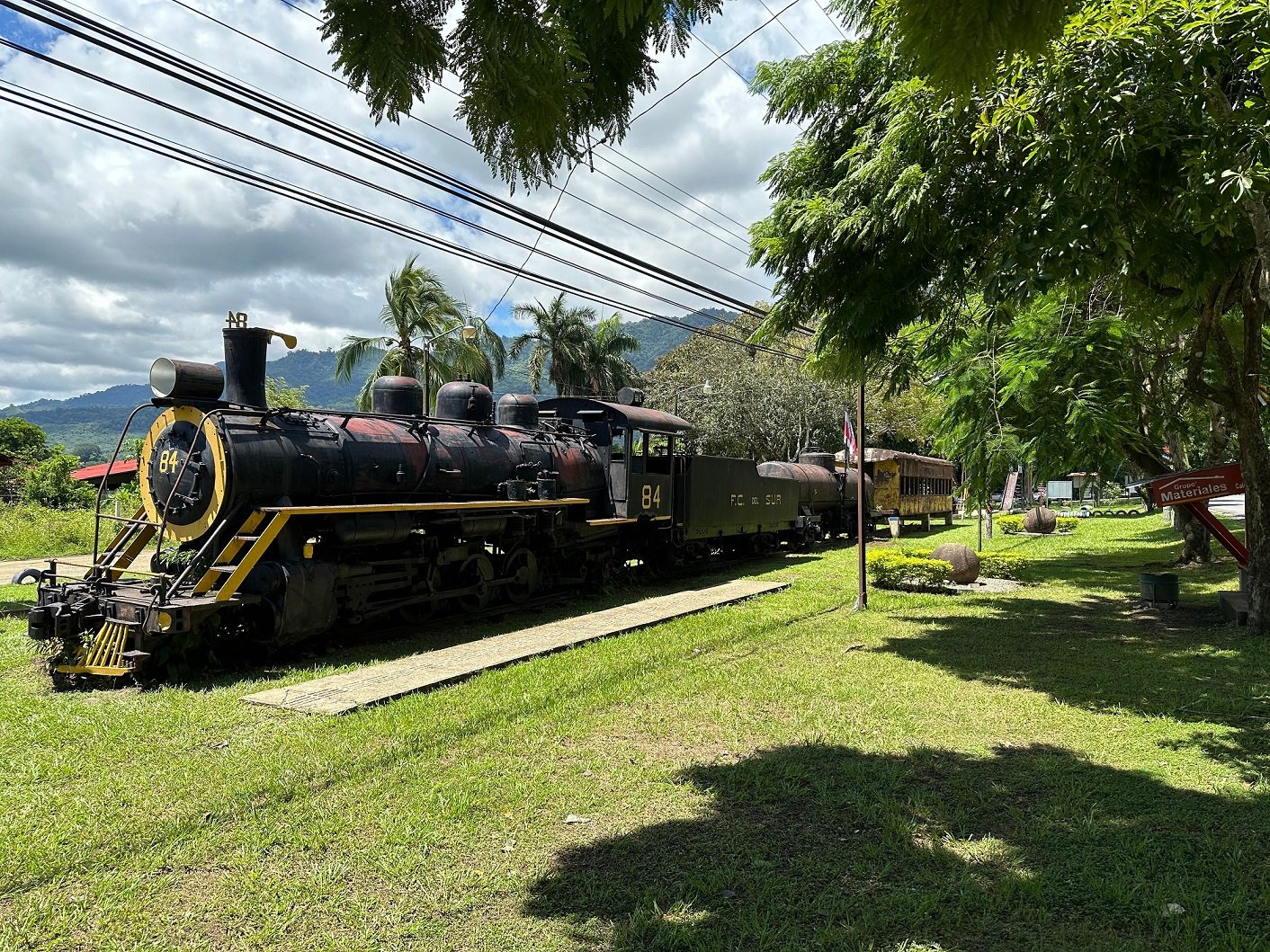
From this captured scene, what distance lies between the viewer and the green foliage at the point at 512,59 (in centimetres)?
233

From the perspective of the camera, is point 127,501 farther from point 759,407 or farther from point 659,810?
point 659,810

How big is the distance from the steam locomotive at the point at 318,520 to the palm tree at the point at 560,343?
20683mm

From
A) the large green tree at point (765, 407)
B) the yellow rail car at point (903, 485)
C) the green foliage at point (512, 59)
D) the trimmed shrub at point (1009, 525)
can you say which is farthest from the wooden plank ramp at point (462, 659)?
the large green tree at point (765, 407)

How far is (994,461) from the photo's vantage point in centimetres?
→ 1137

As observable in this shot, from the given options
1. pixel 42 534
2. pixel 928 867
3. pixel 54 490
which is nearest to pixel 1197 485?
pixel 928 867

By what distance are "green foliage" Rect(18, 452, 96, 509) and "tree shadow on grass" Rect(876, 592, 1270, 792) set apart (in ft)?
91.8

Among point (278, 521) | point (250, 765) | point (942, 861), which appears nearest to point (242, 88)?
point (278, 521)

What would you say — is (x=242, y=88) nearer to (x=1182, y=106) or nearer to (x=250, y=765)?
(x=250, y=765)

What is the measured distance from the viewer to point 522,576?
12.0 m

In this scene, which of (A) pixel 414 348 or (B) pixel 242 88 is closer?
(B) pixel 242 88

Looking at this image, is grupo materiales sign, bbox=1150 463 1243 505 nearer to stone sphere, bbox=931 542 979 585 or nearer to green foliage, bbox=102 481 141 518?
stone sphere, bbox=931 542 979 585

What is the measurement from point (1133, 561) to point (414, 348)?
2165 cm

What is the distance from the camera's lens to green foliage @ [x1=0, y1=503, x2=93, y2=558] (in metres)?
19.9

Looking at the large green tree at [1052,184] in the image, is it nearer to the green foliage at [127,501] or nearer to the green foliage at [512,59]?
the green foliage at [512,59]
